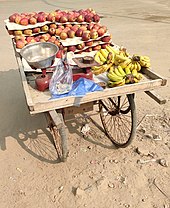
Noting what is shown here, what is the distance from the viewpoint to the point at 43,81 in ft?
7.18

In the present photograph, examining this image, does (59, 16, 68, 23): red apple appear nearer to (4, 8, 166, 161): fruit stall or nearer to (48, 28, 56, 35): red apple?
(4, 8, 166, 161): fruit stall

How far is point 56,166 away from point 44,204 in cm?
49

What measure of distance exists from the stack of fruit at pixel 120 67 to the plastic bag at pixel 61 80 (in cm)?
36

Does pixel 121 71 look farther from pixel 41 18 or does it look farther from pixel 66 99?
pixel 41 18

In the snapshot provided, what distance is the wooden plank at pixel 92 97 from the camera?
6.38ft

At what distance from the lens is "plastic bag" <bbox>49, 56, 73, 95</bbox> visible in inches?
83.8

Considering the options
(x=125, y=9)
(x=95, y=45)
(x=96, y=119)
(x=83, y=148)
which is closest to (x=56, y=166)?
(x=83, y=148)

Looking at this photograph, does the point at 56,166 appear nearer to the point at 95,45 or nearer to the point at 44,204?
the point at 44,204

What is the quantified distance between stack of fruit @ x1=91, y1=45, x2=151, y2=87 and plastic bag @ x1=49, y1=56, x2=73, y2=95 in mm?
357

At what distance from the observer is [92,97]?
206 cm

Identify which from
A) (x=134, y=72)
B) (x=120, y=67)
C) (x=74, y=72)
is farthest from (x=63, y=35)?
(x=134, y=72)

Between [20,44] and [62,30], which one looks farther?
[62,30]

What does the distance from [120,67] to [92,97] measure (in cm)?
54

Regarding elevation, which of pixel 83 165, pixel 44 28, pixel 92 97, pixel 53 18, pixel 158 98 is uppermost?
pixel 53 18
